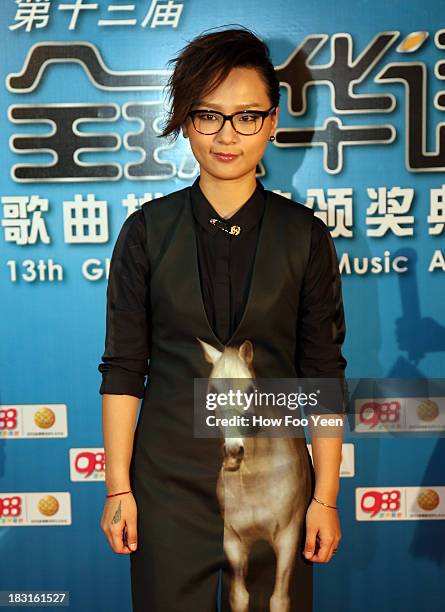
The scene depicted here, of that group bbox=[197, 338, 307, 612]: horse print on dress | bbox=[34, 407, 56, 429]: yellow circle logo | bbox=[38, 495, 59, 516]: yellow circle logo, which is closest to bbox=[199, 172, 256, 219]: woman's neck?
bbox=[197, 338, 307, 612]: horse print on dress

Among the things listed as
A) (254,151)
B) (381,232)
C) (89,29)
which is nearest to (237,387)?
(254,151)

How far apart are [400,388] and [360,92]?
925mm

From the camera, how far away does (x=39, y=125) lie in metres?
2.06

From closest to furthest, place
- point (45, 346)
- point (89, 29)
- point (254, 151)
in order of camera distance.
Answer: point (254, 151) → point (89, 29) → point (45, 346)

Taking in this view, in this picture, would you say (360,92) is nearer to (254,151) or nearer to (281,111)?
(281,111)

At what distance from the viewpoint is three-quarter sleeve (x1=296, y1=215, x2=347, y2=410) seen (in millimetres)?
1354

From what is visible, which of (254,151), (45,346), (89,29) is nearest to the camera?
(254,151)

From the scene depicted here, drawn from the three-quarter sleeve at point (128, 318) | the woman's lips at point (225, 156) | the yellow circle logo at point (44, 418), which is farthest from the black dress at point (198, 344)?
the yellow circle logo at point (44, 418)

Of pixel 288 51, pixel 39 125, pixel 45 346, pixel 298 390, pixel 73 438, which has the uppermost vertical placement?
pixel 288 51

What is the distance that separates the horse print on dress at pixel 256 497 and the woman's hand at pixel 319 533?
20 mm

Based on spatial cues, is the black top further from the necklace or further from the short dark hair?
the short dark hair

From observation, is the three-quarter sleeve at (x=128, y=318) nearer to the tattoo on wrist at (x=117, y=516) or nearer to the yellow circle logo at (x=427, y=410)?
the tattoo on wrist at (x=117, y=516)

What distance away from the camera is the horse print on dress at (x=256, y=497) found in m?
1.35

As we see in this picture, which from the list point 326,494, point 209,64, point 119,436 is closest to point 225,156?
point 209,64
